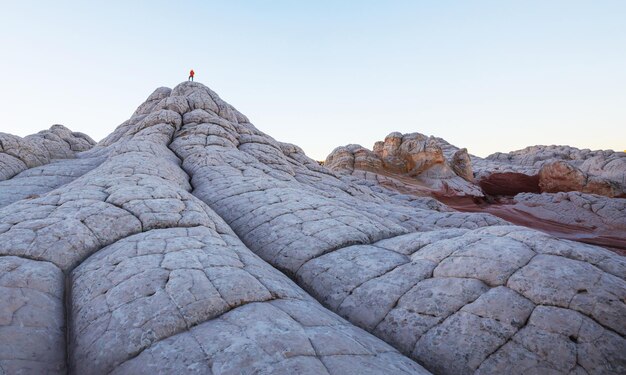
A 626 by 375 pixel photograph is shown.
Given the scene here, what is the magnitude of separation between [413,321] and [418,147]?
94.9 feet

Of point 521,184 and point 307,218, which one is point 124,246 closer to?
point 307,218

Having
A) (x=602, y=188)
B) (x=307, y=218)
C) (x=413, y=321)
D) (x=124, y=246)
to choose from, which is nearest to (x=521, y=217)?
(x=602, y=188)

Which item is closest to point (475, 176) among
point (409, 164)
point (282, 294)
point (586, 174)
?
point (409, 164)

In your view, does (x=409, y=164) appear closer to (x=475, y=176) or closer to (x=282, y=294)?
(x=475, y=176)

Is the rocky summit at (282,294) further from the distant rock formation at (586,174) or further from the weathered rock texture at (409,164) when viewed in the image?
the distant rock formation at (586,174)

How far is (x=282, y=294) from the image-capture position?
4.80m

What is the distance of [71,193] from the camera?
738cm

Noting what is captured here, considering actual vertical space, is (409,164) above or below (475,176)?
above

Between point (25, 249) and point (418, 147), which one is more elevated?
point (418, 147)

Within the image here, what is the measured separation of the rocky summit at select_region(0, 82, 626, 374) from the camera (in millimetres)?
3549

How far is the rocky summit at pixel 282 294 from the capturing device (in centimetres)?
355

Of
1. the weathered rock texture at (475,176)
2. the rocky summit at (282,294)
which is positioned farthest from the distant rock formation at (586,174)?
the rocky summit at (282,294)

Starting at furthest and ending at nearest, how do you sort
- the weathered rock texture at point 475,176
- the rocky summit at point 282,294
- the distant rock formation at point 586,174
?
the distant rock formation at point 586,174, the weathered rock texture at point 475,176, the rocky summit at point 282,294

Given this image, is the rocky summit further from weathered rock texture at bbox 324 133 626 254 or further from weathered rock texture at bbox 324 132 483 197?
weathered rock texture at bbox 324 132 483 197
